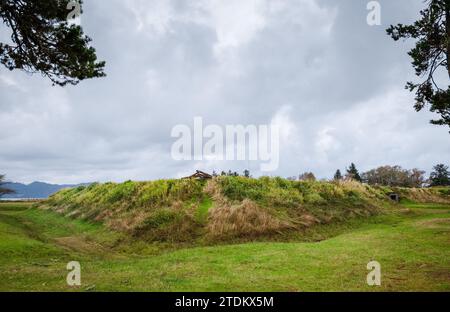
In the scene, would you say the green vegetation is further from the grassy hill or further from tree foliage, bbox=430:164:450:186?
tree foliage, bbox=430:164:450:186

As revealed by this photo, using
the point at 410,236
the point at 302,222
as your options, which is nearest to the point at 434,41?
the point at 410,236

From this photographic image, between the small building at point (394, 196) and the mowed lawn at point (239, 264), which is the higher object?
the small building at point (394, 196)

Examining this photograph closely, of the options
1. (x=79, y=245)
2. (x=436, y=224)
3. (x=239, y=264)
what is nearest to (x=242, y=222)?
(x=239, y=264)

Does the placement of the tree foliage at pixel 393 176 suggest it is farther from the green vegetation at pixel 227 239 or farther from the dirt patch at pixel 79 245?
the dirt patch at pixel 79 245

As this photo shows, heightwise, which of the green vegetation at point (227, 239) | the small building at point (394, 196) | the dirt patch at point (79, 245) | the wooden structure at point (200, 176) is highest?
the wooden structure at point (200, 176)

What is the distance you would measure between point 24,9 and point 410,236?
2063 cm

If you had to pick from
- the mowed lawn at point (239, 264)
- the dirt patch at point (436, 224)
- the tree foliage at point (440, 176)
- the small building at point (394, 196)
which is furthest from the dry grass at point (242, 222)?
the tree foliage at point (440, 176)

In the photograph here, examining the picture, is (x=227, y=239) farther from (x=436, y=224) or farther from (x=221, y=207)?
(x=436, y=224)

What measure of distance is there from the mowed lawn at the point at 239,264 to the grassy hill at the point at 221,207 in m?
2.04

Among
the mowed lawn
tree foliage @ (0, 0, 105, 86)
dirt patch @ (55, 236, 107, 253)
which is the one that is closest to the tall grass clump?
the mowed lawn

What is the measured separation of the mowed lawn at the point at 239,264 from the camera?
10086 mm

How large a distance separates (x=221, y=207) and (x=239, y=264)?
403 inches

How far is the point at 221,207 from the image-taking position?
23.4 m
